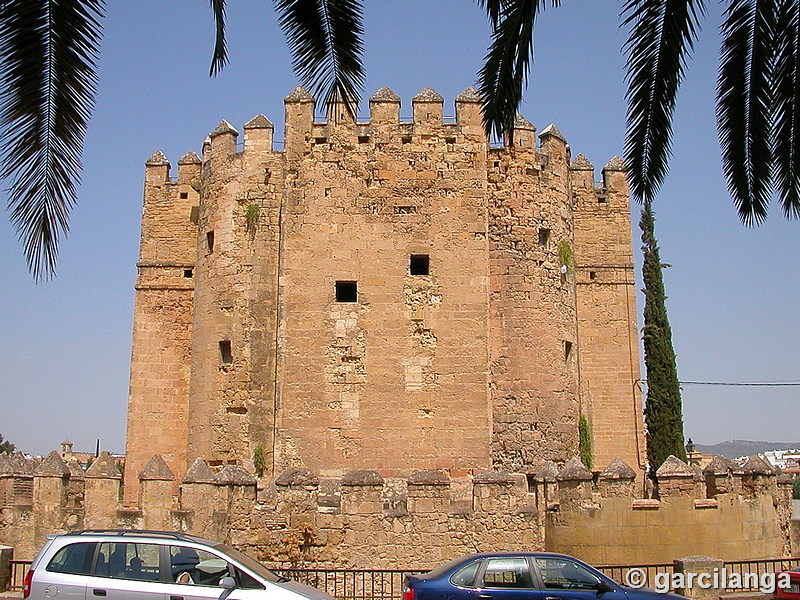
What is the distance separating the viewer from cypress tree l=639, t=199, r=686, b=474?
2162cm

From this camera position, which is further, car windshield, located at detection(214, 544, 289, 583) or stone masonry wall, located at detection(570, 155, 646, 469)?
stone masonry wall, located at detection(570, 155, 646, 469)

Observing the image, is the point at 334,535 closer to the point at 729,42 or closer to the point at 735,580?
the point at 735,580

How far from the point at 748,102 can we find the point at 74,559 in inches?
302

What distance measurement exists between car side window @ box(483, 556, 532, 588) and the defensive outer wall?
4.41 meters

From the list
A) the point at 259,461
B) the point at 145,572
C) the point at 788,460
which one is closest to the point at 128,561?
the point at 145,572

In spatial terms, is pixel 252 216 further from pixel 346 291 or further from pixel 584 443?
pixel 584 443

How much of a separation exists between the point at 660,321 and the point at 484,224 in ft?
24.4

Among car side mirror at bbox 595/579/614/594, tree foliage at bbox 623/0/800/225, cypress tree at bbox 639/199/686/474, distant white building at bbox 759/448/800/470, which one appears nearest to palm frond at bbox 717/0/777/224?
tree foliage at bbox 623/0/800/225

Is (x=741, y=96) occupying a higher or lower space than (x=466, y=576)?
higher

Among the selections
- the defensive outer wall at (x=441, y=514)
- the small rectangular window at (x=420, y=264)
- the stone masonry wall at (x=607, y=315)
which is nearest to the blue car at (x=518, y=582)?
the defensive outer wall at (x=441, y=514)

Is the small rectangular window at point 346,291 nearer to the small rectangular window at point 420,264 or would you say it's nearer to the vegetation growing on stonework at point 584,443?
the small rectangular window at point 420,264

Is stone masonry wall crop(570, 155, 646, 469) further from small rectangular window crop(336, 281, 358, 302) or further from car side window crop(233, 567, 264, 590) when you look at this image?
car side window crop(233, 567, 264, 590)

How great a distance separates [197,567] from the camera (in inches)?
330

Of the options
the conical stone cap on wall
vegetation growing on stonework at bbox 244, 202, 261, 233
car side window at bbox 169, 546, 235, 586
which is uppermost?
vegetation growing on stonework at bbox 244, 202, 261, 233
